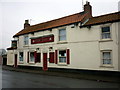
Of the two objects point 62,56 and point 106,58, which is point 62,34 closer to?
point 62,56

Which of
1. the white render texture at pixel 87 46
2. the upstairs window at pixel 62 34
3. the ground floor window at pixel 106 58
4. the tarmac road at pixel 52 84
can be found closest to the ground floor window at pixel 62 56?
the white render texture at pixel 87 46

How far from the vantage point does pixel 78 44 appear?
15.6 m

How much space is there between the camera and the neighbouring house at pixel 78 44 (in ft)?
43.8

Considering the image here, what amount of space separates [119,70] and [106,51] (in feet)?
7.32

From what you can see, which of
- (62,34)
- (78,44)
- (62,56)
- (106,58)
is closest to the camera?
(106,58)

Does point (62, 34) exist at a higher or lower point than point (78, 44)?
higher

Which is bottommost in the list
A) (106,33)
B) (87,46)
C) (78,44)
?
(87,46)

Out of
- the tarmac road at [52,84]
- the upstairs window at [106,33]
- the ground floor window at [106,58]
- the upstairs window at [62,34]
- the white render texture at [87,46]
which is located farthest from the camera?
the upstairs window at [62,34]

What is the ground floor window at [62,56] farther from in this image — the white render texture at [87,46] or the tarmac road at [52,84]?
the tarmac road at [52,84]

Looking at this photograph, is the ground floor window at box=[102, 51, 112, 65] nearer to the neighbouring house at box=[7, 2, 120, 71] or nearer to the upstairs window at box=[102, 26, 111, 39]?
the neighbouring house at box=[7, 2, 120, 71]

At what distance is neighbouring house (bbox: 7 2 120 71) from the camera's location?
526 inches

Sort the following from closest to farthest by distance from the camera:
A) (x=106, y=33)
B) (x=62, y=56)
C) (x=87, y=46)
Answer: (x=106, y=33) → (x=87, y=46) → (x=62, y=56)

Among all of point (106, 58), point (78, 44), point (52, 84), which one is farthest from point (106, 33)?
point (52, 84)

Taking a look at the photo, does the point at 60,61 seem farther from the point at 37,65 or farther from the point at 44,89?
the point at 44,89
